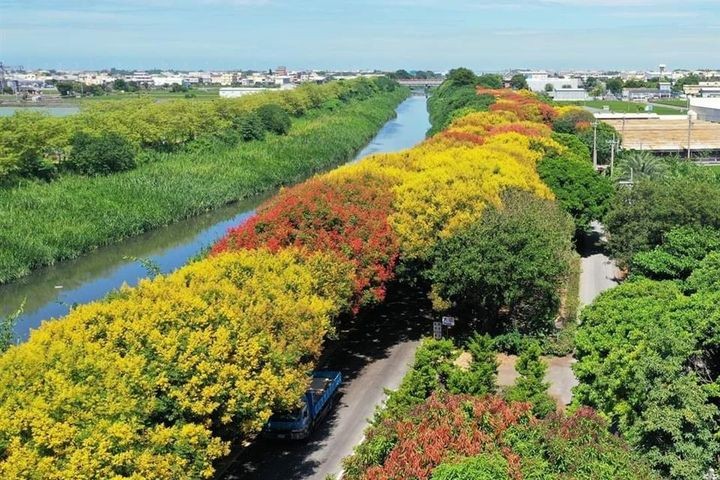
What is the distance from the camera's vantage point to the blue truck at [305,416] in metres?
15.8

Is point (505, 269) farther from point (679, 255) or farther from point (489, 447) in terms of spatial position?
point (489, 447)

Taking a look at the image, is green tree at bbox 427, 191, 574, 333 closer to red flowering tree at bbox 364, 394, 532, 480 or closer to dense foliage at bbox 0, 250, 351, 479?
dense foliage at bbox 0, 250, 351, 479

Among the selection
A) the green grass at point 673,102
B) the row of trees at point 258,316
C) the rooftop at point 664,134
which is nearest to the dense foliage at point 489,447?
the row of trees at point 258,316

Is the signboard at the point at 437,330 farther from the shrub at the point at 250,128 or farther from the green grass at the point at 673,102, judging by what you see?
the green grass at the point at 673,102

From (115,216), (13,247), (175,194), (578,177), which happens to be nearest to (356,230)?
(578,177)

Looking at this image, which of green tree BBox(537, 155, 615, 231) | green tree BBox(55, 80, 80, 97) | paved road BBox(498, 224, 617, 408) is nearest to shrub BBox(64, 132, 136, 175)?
green tree BBox(537, 155, 615, 231)

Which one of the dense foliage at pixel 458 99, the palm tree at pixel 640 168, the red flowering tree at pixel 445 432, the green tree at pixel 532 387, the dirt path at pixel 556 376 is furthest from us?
the dense foliage at pixel 458 99

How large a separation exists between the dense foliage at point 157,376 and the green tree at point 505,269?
582cm

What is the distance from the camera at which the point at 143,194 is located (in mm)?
40094

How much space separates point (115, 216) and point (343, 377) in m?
21.5

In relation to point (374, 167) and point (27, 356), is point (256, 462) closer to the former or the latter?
point (27, 356)

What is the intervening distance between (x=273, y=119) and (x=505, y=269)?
2023 inches

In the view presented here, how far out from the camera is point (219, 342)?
12.5 m

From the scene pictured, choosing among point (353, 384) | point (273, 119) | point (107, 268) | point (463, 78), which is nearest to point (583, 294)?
point (353, 384)
